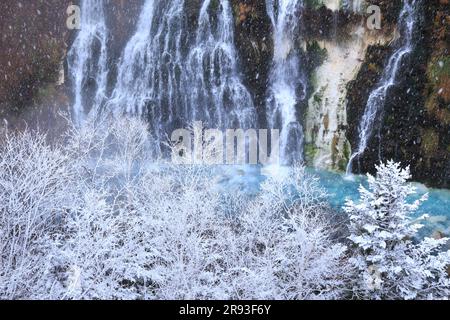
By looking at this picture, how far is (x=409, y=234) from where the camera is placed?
23.0ft

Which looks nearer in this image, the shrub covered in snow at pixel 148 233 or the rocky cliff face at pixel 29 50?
the shrub covered in snow at pixel 148 233

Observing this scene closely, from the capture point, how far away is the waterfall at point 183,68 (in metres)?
10.2

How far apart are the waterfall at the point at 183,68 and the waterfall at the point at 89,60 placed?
15.9 inches

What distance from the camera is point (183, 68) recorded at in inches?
404

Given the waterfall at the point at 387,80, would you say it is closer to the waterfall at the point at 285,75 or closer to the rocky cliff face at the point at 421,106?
the rocky cliff face at the point at 421,106

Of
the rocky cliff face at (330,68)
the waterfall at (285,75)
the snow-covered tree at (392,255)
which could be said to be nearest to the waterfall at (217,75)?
the rocky cliff face at (330,68)

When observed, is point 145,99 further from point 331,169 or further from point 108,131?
point 331,169

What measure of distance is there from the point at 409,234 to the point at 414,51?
3.97 meters

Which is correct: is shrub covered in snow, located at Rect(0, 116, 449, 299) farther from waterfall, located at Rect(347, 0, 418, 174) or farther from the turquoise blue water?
waterfall, located at Rect(347, 0, 418, 174)

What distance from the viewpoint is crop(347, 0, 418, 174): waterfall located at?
9117 mm

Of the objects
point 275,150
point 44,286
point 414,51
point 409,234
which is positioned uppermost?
point 414,51

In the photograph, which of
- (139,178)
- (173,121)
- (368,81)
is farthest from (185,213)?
(368,81)

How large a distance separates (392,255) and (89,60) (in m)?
7.24

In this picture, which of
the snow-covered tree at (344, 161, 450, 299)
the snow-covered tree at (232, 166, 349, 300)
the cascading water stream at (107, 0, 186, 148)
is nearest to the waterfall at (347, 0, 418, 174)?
the snow-covered tree at (232, 166, 349, 300)
